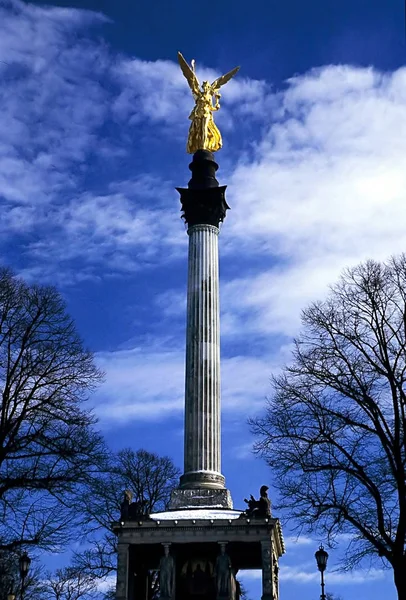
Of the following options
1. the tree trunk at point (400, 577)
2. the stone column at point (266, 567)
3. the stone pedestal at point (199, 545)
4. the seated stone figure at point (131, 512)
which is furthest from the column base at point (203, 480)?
the tree trunk at point (400, 577)

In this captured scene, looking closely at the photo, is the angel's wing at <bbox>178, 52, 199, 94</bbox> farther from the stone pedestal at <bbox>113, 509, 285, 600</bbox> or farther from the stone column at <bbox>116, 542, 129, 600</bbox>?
the stone column at <bbox>116, 542, 129, 600</bbox>

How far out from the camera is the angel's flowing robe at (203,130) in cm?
3947

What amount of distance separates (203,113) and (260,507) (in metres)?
20.0

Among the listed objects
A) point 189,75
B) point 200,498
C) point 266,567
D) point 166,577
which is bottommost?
point 166,577

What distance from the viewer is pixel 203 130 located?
130ft

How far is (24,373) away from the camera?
1188 inches

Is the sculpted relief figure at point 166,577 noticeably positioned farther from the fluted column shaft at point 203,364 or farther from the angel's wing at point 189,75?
the angel's wing at point 189,75

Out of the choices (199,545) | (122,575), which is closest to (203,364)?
(199,545)

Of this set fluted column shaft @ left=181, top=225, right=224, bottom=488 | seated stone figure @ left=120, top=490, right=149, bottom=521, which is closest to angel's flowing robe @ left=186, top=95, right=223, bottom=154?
fluted column shaft @ left=181, top=225, right=224, bottom=488

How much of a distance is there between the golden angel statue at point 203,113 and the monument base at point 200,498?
16.9 metres

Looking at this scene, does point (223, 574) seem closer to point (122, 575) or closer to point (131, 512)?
point (122, 575)

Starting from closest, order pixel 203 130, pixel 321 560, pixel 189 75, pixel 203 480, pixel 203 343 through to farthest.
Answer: pixel 321 560 < pixel 203 480 < pixel 203 343 < pixel 203 130 < pixel 189 75

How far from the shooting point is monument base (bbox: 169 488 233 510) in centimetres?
3017

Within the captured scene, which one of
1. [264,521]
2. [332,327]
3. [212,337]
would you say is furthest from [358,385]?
[212,337]
